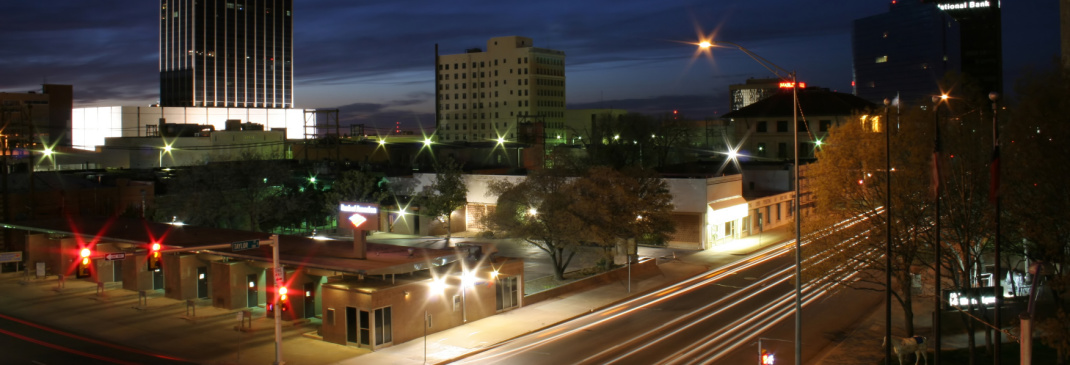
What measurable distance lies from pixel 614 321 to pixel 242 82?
180 meters

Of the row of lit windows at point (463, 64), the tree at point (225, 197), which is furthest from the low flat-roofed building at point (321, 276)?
the row of lit windows at point (463, 64)

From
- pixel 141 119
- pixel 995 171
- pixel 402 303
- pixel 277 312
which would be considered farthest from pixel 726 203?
pixel 141 119

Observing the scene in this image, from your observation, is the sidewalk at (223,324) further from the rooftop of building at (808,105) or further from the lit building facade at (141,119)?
the lit building facade at (141,119)

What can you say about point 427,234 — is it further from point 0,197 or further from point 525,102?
point 525,102

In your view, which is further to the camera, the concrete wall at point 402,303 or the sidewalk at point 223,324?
the concrete wall at point 402,303

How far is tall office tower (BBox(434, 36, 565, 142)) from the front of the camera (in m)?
158

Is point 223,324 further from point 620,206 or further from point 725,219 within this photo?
point 725,219

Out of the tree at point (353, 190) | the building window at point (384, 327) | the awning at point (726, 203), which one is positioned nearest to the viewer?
the building window at point (384, 327)

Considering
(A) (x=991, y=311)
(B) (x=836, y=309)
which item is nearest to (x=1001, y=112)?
(A) (x=991, y=311)

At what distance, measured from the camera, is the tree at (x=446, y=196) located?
4669cm

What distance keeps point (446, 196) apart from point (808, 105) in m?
45.4

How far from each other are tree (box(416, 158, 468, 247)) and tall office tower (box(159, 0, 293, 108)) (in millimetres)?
148790

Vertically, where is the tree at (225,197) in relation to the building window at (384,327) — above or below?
above

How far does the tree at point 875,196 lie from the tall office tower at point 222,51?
588 ft
